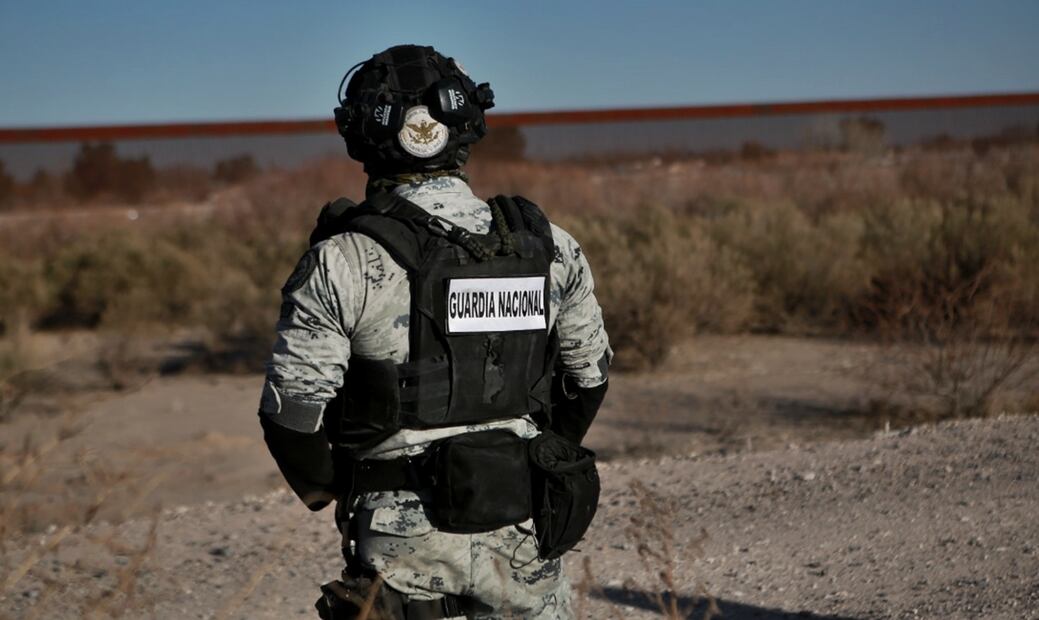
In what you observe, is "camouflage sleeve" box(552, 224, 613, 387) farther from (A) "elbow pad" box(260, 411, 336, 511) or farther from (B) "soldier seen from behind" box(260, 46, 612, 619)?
(A) "elbow pad" box(260, 411, 336, 511)

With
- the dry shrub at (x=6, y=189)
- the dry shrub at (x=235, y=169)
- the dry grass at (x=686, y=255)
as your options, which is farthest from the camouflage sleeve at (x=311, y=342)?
the dry shrub at (x=235, y=169)

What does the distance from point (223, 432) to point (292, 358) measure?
773 cm

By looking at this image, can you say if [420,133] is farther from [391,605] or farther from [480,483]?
[391,605]

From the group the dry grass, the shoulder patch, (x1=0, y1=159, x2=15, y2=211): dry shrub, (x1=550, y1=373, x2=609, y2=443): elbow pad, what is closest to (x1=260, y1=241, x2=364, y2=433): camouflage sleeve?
the shoulder patch

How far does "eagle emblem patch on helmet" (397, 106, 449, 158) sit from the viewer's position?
2.60 metres

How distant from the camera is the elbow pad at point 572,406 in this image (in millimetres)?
2900

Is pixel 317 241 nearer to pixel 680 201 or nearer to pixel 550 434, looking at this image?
pixel 550 434

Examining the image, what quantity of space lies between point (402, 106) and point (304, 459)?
0.74 m

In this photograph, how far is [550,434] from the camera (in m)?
2.69

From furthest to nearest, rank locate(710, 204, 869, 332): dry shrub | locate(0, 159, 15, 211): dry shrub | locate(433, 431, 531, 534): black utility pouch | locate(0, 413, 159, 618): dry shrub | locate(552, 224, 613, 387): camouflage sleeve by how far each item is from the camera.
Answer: locate(0, 159, 15, 211): dry shrub, locate(710, 204, 869, 332): dry shrub, locate(552, 224, 613, 387): camouflage sleeve, locate(433, 431, 531, 534): black utility pouch, locate(0, 413, 159, 618): dry shrub

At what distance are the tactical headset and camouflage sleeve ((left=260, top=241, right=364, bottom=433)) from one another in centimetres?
29

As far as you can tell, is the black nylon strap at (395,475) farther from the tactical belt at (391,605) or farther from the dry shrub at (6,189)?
Result: the dry shrub at (6,189)

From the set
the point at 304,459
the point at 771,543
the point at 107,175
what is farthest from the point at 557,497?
the point at 107,175

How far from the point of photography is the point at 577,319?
9.14 feet
